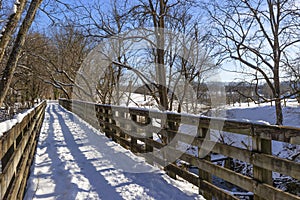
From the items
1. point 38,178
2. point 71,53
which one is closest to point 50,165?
point 38,178

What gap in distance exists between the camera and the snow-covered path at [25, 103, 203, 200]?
3.14 m

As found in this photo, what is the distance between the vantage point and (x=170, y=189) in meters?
3.32

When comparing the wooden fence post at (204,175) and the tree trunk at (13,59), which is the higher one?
the tree trunk at (13,59)

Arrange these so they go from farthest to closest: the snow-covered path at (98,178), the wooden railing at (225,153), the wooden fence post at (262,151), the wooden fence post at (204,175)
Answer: the snow-covered path at (98,178) → the wooden fence post at (204,175) → the wooden fence post at (262,151) → the wooden railing at (225,153)

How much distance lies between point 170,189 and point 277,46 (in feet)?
33.4

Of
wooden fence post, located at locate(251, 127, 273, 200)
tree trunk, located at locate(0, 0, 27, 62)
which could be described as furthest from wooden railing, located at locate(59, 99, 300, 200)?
tree trunk, located at locate(0, 0, 27, 62)

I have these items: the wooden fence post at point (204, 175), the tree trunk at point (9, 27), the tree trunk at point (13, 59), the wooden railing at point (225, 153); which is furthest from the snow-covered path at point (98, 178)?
the tree trunk at point (9, 27)

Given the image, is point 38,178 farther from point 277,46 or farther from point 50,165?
point 277,46

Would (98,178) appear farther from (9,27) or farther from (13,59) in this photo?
(9,27)

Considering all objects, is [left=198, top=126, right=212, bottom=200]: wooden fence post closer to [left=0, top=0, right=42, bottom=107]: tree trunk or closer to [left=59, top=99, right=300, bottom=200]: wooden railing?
[left=59, top=99, right=300, bottom=200]: wooden railing

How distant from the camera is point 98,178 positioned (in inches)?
146

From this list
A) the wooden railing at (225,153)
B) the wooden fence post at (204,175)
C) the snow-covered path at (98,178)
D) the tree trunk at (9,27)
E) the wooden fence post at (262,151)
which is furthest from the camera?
the tree trunk at (9,27)

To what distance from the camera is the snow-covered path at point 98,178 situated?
314 centimetres

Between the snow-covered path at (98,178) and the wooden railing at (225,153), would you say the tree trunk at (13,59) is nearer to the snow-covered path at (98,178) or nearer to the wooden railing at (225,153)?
the snow-covered path at (98,178)
